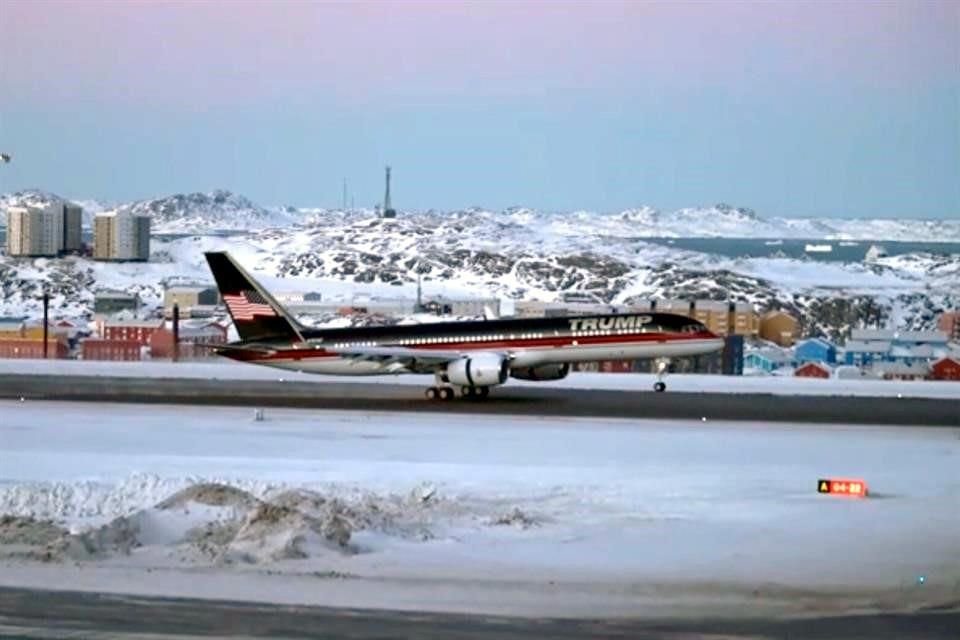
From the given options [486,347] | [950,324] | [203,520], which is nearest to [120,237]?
[950,324]

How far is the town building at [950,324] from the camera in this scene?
2707 inches

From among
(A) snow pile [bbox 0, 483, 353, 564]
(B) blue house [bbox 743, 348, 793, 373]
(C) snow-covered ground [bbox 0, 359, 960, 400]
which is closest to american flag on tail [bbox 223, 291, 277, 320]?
(C) snow-covered ground [bbox 0, 359, 960, 400]

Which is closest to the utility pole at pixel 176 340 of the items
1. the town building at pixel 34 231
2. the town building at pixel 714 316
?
the town building at pixel 714 316

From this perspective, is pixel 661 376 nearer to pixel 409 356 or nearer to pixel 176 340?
pixel 409 356

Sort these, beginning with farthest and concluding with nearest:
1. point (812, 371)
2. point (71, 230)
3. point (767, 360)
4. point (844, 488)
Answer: point (71, 230) → point (767, 360) → point (812, 371) → point (844, 488)

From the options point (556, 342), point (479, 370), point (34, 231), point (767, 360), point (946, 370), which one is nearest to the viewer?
point (479, 370)

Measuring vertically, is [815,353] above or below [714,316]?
below

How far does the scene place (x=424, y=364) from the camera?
40.0 metres

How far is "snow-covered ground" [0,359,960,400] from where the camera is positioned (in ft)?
145

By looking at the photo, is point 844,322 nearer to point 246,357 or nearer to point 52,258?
point 246,357

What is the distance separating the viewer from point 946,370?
55.1 metres

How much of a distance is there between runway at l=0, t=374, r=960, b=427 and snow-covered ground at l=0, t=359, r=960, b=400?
181cm

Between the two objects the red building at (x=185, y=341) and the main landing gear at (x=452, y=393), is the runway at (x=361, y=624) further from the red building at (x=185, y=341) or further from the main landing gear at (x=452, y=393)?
the red building at (x=185, y=341)

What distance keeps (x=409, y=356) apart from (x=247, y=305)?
719cm
